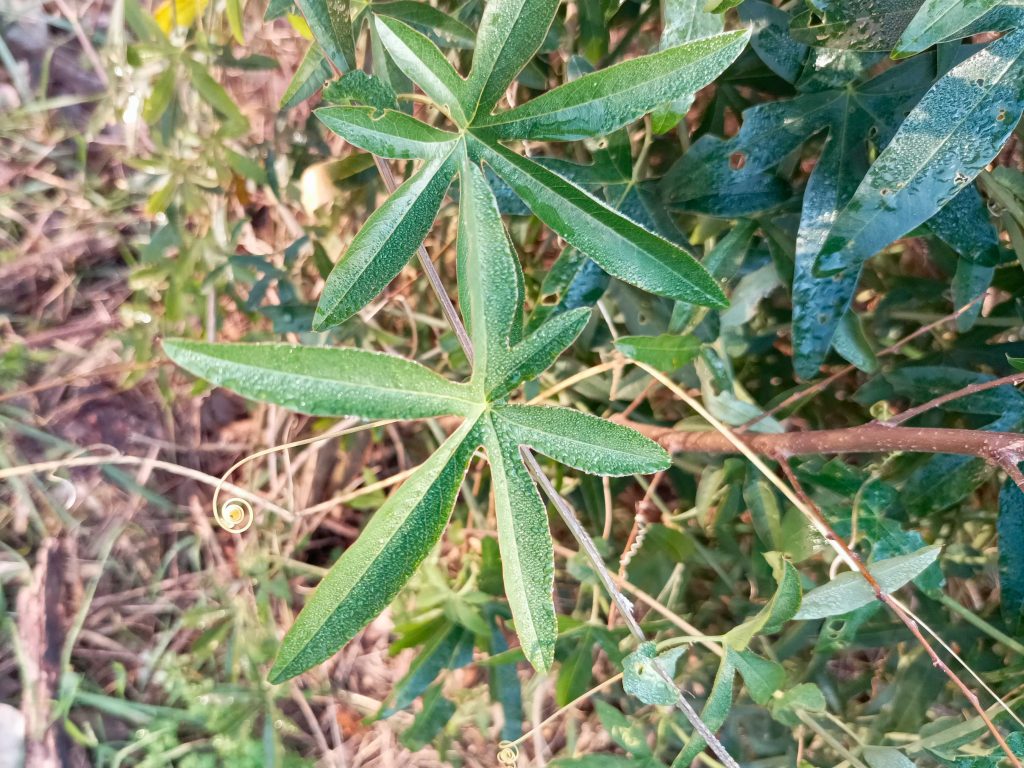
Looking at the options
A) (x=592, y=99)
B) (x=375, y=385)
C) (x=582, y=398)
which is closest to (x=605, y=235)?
(x=592, y=99)

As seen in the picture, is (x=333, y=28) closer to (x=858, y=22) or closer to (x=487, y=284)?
(x=487, y=284)

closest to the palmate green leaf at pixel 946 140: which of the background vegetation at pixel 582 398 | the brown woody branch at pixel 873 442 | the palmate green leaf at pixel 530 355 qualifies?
the background vegetation at pixel 582 398

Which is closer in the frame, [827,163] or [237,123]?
[827,163]

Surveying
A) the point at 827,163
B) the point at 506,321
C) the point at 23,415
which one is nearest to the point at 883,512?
the point at 827,163

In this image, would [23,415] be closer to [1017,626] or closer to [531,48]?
[531,48]

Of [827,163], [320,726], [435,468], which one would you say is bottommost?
[320,726]

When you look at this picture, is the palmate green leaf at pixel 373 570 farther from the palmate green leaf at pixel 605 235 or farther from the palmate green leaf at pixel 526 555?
the palmate green leaf at pixel 605 235

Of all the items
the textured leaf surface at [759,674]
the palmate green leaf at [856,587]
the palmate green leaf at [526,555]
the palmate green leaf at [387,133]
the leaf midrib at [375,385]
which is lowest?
the textured leaf surface at [759,674]

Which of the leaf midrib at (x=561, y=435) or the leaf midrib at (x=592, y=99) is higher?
the leaf midrib at (x=592, y=99)
